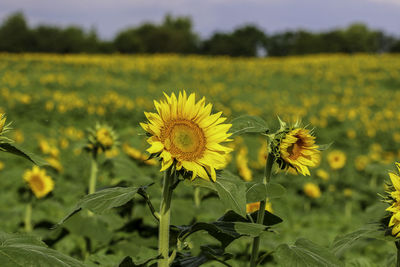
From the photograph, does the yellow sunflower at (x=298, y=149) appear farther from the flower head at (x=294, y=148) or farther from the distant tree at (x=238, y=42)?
the distant tree at (x=238, y=42)

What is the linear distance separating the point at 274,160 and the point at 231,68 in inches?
916

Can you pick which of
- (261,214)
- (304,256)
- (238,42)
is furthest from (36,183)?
(238,42)

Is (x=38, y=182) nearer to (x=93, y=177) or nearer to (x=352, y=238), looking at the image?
(x=93, y=177)

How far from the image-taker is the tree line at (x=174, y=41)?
4581 cm

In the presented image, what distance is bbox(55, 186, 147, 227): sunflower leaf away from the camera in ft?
4.23

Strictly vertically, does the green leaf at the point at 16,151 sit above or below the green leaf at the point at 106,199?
above

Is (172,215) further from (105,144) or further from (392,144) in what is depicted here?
(392,144)

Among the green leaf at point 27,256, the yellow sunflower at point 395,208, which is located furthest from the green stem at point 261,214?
the green leaf at point 27,256

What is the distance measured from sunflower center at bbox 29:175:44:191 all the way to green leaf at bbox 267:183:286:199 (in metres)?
2.39

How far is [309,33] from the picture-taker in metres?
57.0

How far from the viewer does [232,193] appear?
4.35ft

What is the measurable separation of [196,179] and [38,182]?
94.3 inches

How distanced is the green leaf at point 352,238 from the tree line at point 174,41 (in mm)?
45818

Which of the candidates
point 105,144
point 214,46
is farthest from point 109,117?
point 214,46
